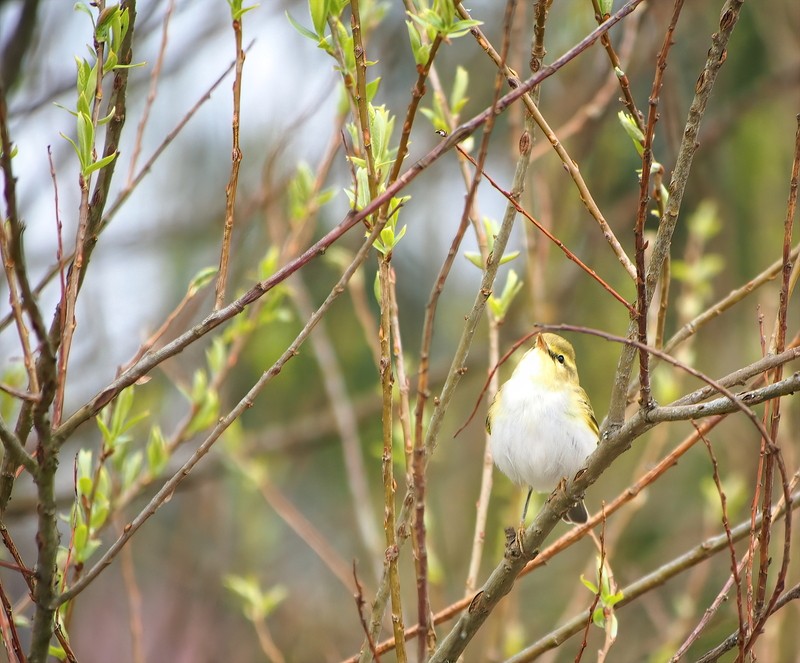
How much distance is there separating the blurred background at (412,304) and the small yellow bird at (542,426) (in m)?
0.51

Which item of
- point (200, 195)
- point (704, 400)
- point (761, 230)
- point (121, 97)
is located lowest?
point (704, 400)

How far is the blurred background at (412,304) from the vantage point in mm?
4668

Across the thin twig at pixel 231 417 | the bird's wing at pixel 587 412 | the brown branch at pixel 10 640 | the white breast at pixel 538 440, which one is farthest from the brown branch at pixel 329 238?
the bird's wing at pixel 587 412

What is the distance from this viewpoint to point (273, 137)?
18.1 ft

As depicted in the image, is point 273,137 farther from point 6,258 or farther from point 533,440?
point 6,258

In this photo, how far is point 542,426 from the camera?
135 inches

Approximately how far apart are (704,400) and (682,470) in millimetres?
5294

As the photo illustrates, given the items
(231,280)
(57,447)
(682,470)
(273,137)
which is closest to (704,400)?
(57,447)

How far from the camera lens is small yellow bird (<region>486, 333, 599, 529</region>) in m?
3.40

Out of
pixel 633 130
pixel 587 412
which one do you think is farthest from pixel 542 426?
pixel 633 130

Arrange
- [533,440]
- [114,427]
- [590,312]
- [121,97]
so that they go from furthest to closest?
[590,312]
[533,440]
[114,427]
[121,97]

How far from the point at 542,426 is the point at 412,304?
13.1 ft

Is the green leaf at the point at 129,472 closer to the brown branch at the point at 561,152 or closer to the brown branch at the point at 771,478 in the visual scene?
the brown branch at the point at 561,152

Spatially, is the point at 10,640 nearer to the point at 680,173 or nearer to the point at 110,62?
the point at 110,62
